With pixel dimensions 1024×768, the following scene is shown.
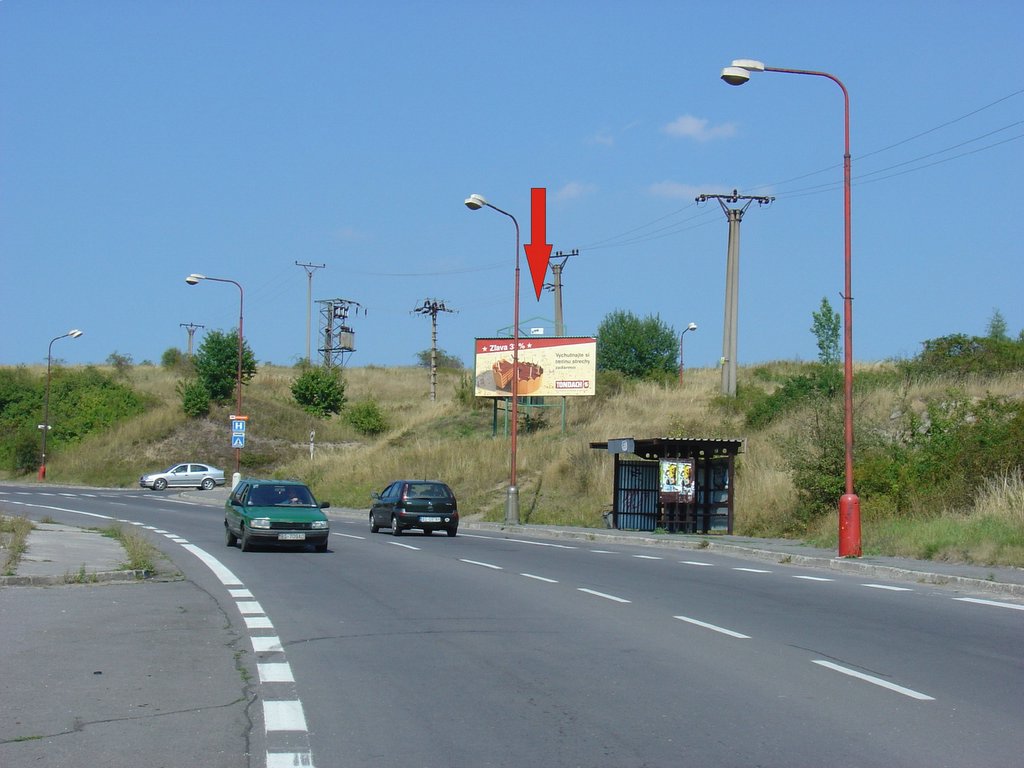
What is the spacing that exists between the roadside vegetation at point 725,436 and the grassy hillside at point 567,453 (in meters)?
0.10

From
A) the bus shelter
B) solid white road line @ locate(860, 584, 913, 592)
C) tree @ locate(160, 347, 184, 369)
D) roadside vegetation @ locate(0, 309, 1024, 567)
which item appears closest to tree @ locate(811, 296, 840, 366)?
roadside vegetation @ locate(0, 309, 1024, 567)

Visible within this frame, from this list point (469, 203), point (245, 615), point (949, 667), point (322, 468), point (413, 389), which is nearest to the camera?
point (949, 667)

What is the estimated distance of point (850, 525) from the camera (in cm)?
2127

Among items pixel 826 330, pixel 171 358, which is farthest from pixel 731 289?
pixel 171 358

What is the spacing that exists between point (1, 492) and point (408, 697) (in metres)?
52.1

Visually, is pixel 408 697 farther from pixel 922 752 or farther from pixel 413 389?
pixel 413 389

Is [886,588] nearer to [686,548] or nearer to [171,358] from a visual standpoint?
[686,548]

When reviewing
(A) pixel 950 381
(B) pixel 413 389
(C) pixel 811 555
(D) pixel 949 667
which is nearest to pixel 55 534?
(C) pixel 811 555

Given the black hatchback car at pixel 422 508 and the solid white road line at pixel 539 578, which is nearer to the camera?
the solid white road line at pixel 539 578

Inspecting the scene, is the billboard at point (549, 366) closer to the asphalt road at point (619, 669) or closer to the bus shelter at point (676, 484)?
the bus shelter at point (676, 484)

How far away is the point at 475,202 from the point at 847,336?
18.0 metres

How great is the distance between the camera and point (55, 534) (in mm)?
24734

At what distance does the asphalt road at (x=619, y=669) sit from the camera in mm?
6980

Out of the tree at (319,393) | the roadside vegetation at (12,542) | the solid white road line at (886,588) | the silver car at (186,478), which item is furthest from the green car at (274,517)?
the tree at (319,393)
